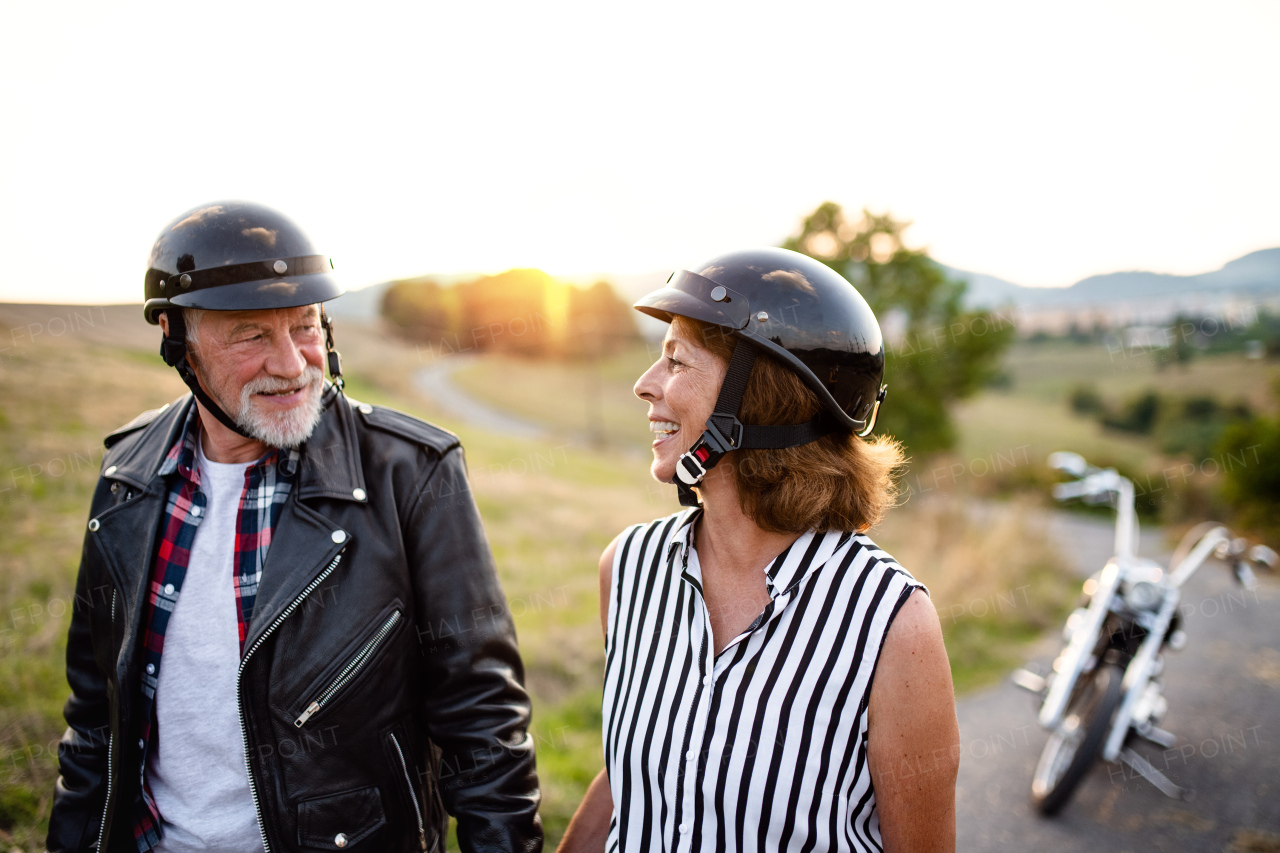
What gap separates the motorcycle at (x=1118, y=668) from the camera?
4.18 meters

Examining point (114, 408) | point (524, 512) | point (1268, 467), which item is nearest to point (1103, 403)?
point (1268, 467)

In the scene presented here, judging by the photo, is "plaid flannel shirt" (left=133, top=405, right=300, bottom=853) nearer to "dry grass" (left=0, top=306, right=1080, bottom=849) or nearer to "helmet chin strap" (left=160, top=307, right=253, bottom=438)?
"helmet chin strap" (left=160, top=307, right=253, bottom=438)

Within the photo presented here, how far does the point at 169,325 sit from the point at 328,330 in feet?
1.66

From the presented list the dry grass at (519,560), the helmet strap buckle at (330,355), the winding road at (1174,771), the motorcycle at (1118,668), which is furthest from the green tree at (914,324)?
the helmet strap buckle at (330,355)

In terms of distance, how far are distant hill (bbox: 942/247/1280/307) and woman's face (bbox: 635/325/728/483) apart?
57.5 ft

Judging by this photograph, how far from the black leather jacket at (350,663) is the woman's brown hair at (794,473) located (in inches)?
36.7

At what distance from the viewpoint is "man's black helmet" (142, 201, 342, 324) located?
7.25ft

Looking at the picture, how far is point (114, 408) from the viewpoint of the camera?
12547mm

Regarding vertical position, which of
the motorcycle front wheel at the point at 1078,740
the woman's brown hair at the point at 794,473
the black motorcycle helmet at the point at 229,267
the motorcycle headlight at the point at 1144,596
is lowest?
the motorcycle front wheel at the point at 1078,740

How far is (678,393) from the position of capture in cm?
196

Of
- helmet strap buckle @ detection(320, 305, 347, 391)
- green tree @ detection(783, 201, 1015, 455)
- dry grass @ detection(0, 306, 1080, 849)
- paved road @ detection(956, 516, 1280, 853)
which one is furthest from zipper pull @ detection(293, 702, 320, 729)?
green tree @ detection(783, 201, 1015, 455)

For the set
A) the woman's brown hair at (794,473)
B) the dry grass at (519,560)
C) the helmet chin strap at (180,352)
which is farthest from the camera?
the dry grass at (519,560)

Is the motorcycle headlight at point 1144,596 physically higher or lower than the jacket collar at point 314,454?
lower

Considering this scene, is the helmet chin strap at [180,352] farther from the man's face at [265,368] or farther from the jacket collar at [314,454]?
the jacket collar at [314,454]
